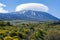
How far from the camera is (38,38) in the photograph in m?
43.2

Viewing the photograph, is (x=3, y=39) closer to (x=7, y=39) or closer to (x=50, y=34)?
(x=7, y=39)

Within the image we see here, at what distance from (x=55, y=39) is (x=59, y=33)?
1.78 m

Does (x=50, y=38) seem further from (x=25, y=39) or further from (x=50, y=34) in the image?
(x=25, y=39)

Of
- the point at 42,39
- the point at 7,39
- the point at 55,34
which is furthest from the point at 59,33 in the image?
the point at 7,39

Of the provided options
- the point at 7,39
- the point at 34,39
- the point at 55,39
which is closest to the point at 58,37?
the point at 55,39

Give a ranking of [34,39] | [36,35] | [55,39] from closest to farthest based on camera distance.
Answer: [55,39] → [34,39] → [36,35]

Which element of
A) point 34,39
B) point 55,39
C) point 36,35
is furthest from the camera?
point 36,35

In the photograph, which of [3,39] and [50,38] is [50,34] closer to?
[50,38]

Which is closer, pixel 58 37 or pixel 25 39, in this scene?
pixel 58 37

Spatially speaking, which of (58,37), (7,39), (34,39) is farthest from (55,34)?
(7,39)

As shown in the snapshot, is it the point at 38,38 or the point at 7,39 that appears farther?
the point at 38,38

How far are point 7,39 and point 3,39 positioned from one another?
43.2 inches

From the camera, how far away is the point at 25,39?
143ft

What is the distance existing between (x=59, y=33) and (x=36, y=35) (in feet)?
27.4
